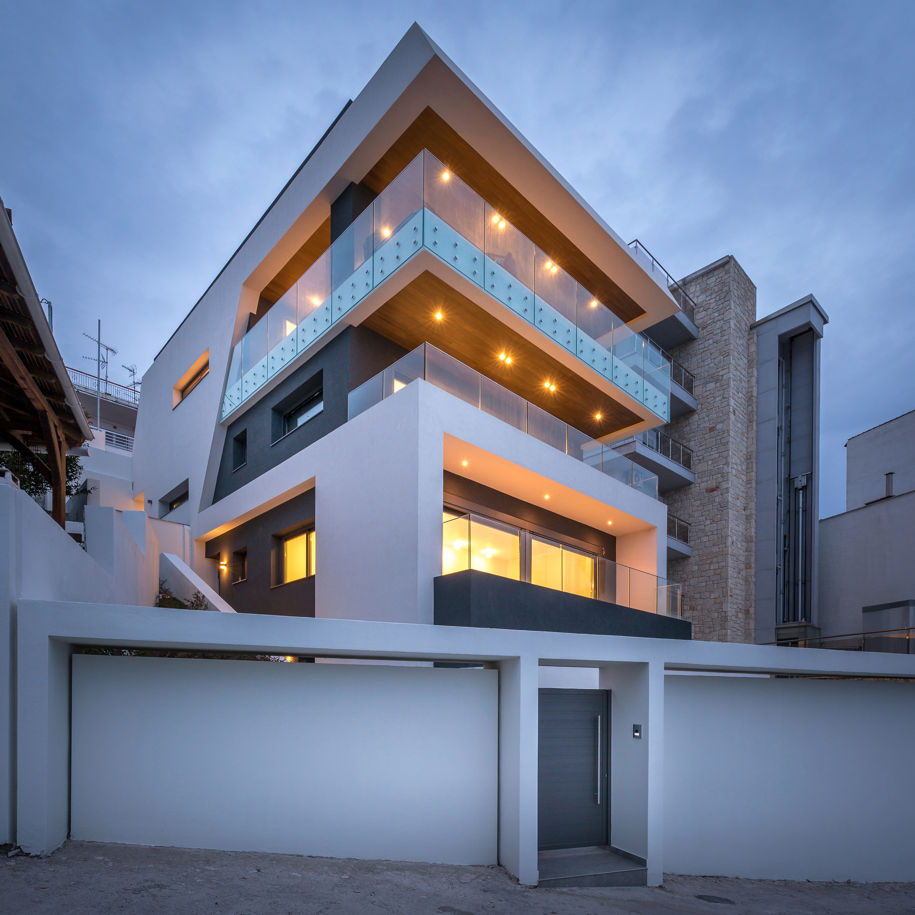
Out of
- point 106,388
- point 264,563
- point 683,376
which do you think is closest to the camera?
point 264,563

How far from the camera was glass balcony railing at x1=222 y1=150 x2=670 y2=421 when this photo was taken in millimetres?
11758

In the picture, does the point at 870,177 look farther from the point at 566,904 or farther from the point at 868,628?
the point at 566,904

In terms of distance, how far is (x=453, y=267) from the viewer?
11820 millimetres

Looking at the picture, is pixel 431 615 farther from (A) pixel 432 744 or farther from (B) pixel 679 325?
(B) pixel 679 325

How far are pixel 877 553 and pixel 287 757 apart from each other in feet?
77.1

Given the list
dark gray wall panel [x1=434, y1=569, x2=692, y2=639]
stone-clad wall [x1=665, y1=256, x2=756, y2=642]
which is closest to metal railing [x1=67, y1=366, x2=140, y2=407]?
stone-clad wall [x1=665, y1=256, x2=756, y2=642]

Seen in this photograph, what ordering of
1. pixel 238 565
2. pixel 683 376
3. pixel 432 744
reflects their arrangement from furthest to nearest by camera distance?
pixel 683 376
pixel 238 565
pixel 432 744

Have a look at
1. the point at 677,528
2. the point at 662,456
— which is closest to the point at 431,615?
the point at 662,456

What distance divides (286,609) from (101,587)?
571cm

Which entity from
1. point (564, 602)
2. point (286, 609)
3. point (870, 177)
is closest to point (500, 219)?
point (564, 602)

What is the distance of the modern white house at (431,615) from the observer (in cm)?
661

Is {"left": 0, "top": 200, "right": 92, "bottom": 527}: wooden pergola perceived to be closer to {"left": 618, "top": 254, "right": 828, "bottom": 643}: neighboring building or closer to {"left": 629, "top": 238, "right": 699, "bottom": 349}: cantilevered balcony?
{"left": 618, "top": 254, "right": 828, "bottom": 643}: neighboring building

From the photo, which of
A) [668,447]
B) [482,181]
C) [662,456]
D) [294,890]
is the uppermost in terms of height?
[482,181]

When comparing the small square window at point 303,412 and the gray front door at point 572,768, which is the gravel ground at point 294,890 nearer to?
the gray front door at point 572,768
